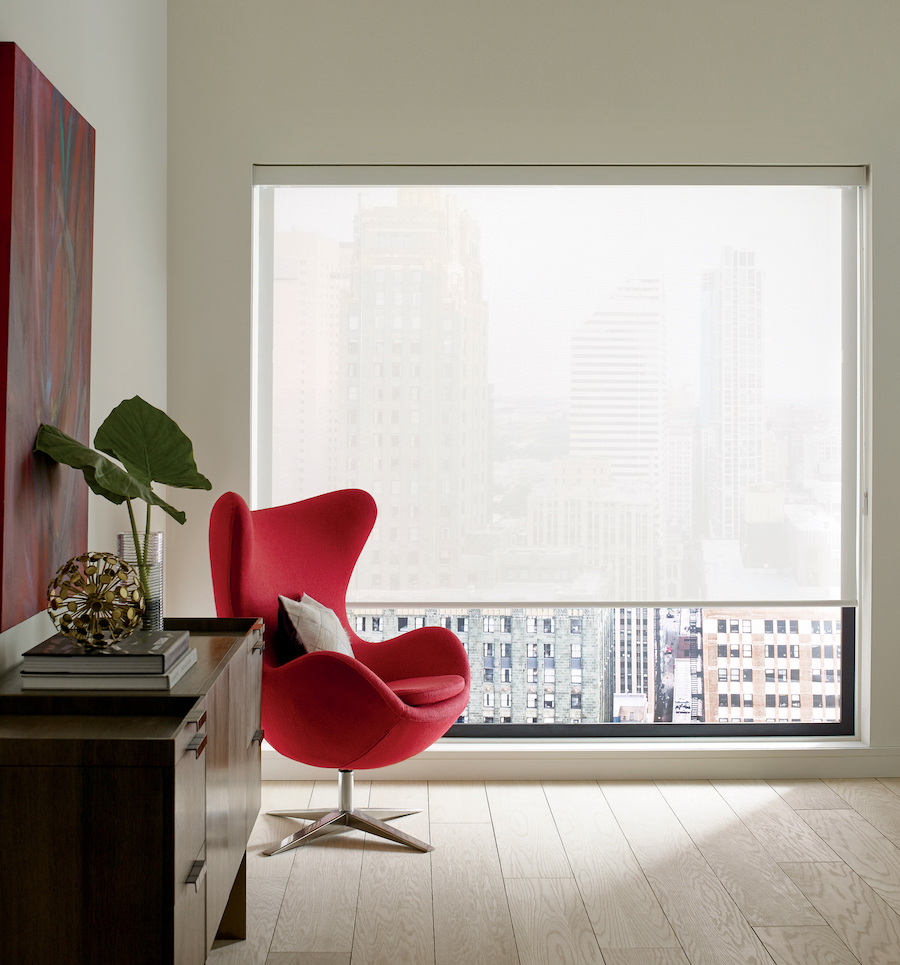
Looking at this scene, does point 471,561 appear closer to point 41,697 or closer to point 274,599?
point 274,599

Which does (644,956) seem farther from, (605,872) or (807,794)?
(807,794)

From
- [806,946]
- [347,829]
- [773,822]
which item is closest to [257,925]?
[347,829]

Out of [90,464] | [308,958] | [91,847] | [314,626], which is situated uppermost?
[90,464]

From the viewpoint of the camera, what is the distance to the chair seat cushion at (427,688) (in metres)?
2.53

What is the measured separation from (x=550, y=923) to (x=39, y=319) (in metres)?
1.98

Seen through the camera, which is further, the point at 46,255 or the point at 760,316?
the point at 760,316

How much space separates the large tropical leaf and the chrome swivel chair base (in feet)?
3.86

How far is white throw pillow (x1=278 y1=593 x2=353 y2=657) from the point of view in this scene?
2.59 m

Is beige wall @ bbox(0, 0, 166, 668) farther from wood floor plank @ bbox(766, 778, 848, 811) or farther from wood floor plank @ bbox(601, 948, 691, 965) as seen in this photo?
wood floor plank @ bbox(766, 778, 848, 811)

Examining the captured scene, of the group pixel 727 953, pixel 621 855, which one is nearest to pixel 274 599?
pixel 621 855

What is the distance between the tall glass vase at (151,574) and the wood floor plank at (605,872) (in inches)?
55.1

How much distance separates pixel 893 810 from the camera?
9.70 feet

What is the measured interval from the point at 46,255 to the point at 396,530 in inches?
65.6

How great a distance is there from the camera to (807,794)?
123 inches
